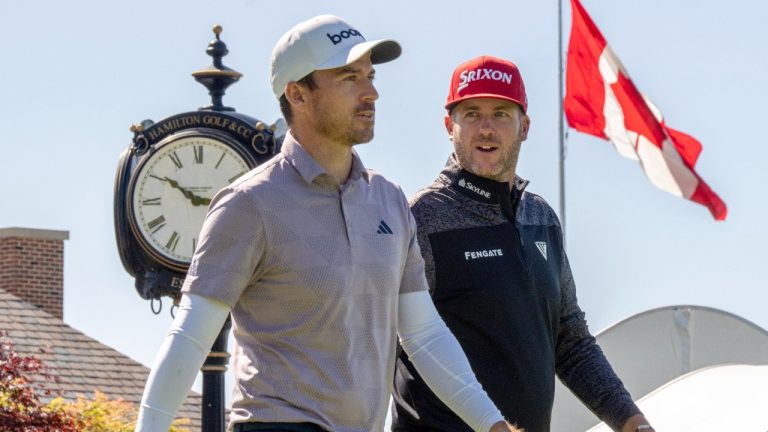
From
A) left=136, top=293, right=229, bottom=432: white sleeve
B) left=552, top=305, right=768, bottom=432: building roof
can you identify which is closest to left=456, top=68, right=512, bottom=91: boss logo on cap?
left=136, top=293, right=229, bottom=432: white sleeve

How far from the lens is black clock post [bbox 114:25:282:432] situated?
12414mm

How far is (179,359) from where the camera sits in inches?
209

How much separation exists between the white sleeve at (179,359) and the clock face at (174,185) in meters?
7.05

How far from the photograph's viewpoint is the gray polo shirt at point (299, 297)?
212 inches

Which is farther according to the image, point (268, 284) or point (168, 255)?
point (168, 255)

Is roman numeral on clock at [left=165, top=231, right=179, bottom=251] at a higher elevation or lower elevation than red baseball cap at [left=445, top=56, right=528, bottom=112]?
A: higher

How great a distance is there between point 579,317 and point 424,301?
150cm

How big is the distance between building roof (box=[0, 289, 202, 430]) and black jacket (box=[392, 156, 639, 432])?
61.9 feet

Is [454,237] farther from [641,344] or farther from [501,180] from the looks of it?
[641,344]

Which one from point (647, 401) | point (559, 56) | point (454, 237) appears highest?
point (559, 56)

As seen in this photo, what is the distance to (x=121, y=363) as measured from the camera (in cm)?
2897

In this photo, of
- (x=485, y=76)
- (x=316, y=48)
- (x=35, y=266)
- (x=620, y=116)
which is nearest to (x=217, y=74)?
(x=485, y=76)

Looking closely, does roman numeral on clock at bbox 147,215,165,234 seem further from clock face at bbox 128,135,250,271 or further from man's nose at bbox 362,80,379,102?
man's nose at bbox 362,80,379,102

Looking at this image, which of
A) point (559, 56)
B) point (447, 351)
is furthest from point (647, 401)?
point (559, 56)
